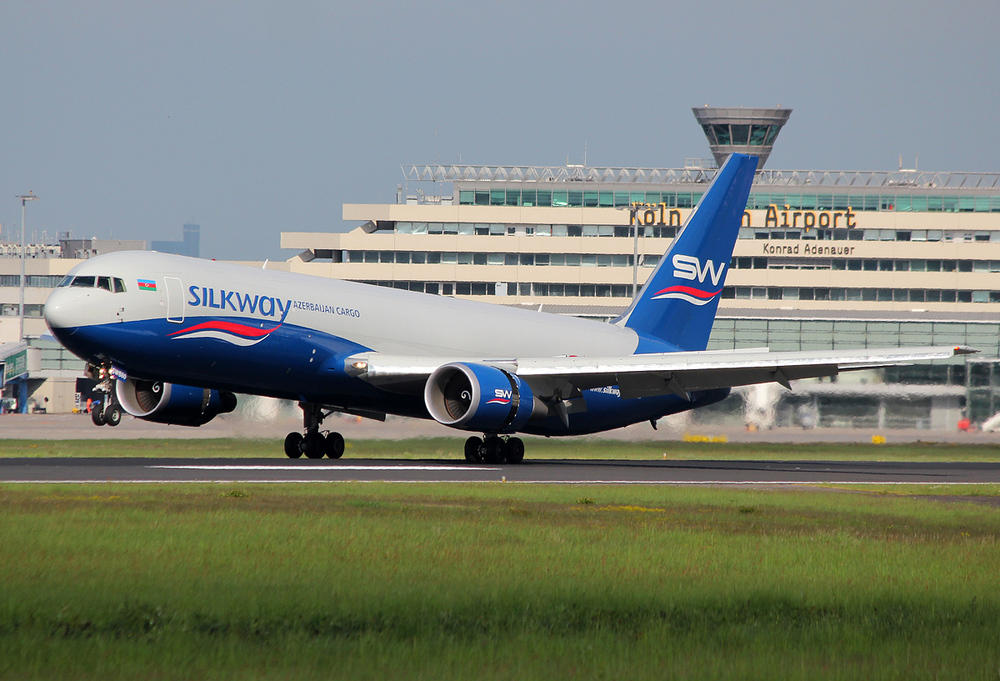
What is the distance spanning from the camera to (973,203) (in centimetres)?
10888

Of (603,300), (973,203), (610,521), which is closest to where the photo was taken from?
(610,521)

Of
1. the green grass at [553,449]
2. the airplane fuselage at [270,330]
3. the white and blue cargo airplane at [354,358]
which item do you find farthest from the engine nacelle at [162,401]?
the green grass at [553,449]

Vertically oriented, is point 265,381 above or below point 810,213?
below

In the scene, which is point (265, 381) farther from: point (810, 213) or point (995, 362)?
point (810, 213)

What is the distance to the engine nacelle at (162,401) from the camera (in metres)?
29.0

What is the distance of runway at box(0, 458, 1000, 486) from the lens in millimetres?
21098

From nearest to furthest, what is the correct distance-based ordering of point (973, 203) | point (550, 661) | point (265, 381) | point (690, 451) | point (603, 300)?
point (550, 661) < point (265, 381) < point (690, 451) < point (603, 300) < point (973, 203)

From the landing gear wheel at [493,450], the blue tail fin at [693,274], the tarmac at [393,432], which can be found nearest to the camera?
the landing gear wheel at [493,450]

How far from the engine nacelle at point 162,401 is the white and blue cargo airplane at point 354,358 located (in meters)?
0.03

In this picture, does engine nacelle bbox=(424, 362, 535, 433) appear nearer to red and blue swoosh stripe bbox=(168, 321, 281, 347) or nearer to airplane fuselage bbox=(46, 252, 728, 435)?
airplane fuselage bbox=(46, 252, 728, 435)

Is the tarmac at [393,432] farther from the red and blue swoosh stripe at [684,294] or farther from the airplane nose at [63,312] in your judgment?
the airplane nose at [63,312]

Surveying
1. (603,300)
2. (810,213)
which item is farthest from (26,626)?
(810,213)

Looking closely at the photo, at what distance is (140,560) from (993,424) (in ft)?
151

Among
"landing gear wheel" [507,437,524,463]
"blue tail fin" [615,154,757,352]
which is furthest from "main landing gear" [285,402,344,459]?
"blue tail fin" [615,154,757,352]
